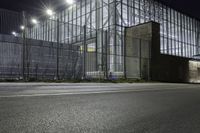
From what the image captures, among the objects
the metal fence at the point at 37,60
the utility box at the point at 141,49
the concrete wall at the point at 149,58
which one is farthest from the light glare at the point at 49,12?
the metal fence at the point at 37,60

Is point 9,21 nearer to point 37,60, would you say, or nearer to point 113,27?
point 37,60

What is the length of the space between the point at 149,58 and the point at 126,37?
3.24 m

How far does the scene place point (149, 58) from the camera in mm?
23562

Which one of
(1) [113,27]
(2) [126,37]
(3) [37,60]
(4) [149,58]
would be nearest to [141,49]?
(4) [149,58]

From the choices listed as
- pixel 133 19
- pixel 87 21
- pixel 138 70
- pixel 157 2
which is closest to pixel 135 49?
pixel 138 70

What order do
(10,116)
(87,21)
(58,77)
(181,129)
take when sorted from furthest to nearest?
(87,21) < (58,77) < (10,116) < (181,129)

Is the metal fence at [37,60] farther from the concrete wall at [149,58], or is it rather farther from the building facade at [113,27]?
the concrete wall at [149,58]

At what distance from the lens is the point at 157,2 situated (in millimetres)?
34844

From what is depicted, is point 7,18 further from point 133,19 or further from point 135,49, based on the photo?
point 133,19

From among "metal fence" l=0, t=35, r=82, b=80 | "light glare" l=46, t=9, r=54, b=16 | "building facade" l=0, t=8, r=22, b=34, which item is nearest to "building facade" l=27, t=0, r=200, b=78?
"light glare" l=46, t=9, r=54, b=16

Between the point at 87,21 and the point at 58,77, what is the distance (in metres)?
17.4

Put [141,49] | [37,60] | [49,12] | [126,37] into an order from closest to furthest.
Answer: [37,60] → [141,49] → [126,37] → [49,12]

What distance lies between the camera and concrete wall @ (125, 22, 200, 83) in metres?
22.2

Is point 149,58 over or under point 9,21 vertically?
under
